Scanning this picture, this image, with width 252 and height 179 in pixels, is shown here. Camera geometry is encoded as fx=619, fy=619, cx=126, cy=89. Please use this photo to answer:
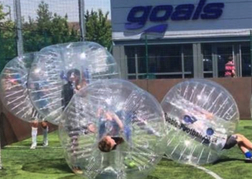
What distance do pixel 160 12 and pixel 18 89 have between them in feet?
57.3

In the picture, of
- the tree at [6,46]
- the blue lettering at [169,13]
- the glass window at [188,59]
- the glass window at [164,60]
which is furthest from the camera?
the blue lettering at [169,13]

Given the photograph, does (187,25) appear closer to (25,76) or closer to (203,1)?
(203,1)

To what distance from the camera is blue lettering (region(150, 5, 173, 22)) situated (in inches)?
1086

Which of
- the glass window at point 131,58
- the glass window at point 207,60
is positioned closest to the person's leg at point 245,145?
the glass window at point 131,58

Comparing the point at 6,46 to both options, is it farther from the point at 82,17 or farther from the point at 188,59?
the point at 188,59

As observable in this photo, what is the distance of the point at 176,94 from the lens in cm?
948

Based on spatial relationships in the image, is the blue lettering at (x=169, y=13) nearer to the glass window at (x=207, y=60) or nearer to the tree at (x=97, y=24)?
the glass window at (x=207, y=60)

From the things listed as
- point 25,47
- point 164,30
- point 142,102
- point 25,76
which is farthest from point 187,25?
point 142,102

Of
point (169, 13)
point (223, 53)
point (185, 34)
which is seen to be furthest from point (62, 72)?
point (169, 13)

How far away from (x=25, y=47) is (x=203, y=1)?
515 inches

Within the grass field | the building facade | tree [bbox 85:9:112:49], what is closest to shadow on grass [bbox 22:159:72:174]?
the grass field

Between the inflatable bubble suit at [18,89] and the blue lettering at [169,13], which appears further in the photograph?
the blue lettering at [169,13]

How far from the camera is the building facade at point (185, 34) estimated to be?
84.2 ft

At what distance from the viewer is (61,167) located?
9.74m
